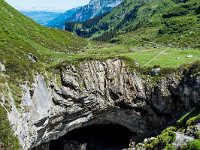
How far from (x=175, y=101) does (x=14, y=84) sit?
81.3 ft

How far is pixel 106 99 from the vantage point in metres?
29.0

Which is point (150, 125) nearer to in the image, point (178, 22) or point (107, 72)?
point (107, 72)

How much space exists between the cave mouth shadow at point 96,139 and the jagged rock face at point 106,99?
6521mm

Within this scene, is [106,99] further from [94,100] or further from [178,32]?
[178,32]

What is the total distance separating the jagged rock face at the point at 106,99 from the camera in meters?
22.8

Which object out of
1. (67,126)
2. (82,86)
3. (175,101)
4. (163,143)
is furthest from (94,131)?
(163,143)

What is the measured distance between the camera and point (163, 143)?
664 inches

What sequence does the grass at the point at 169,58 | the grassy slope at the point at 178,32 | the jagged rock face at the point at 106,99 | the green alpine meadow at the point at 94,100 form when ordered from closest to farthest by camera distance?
the green alpine meadow at the point at 94,100
the jagged rock face at the point at 106,99
the grass at the point at 169,58
the grassy slope at the point at 178,32

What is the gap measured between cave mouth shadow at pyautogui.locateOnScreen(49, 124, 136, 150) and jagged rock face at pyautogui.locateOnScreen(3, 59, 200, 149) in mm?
6521

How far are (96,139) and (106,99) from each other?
14.1 metres

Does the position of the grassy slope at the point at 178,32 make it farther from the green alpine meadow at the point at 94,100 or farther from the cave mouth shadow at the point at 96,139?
the green alpine meadow at the point at 94,100

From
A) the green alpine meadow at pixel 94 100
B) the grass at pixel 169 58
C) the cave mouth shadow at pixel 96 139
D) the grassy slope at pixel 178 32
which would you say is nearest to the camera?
the green alpine meadow at pixel 94 100

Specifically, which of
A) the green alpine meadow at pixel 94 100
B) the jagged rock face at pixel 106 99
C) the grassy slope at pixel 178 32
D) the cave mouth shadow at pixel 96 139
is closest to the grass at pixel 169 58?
the green alpine meadow at pixel 94 100

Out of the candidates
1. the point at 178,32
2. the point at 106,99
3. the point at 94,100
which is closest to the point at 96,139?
the point at 106,99
